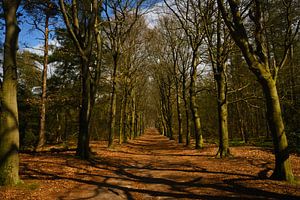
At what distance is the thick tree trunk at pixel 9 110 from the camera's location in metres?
7.37

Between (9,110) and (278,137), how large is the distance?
792 centimetres

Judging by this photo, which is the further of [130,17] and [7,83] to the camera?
[130,17]

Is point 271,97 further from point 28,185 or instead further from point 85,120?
point 85,120

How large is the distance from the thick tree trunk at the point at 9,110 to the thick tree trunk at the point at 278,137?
Result: 755cm

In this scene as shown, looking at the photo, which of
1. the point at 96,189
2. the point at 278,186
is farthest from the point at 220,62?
the point at 96,189

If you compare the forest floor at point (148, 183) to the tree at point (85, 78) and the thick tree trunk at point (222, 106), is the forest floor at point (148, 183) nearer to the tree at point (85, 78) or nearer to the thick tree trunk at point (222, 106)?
the tree at point (85, 78)

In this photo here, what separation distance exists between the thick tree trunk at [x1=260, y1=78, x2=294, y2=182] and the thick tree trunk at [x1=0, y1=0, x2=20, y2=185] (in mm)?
7551

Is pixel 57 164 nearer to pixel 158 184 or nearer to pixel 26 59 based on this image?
pixel 158 184

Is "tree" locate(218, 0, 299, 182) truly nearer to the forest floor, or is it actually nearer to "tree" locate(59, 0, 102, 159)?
the forest floor

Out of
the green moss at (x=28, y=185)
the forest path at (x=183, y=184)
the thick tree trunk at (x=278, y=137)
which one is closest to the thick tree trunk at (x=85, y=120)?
the forest path at (x=183, y=184)

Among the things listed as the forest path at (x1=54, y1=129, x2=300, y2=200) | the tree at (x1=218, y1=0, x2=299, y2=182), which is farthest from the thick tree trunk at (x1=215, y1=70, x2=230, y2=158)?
the tree at (x1=218, y1=0, x2=299, y2=182)

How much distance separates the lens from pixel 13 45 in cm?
784

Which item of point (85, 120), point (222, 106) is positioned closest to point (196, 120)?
point (222, 106)

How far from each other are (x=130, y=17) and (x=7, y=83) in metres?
16.3
